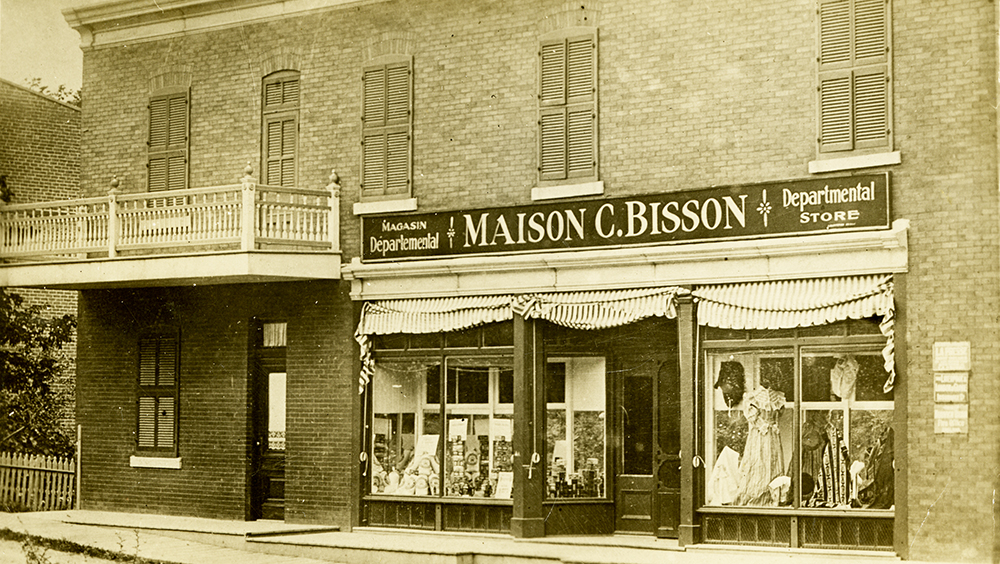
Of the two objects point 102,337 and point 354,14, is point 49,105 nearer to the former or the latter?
point 102,337

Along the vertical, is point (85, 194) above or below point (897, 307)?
above

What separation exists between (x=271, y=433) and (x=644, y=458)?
5910 millimetres

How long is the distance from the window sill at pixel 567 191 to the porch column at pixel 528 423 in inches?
63.1

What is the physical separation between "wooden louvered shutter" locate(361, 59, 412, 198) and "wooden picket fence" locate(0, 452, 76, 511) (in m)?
7.07

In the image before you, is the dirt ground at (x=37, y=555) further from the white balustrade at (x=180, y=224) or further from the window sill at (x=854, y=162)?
the window sill at (x=854, y=162)

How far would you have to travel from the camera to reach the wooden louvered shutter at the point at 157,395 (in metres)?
19.0

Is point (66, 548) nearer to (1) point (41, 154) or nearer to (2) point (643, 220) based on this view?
(2) point (643, 220)

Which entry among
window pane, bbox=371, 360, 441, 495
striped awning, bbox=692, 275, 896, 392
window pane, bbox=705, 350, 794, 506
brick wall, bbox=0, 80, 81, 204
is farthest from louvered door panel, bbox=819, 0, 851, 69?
brick wall, bbox=0, 80, 81, 204

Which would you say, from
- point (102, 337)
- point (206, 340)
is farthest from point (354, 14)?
point (102, 337)

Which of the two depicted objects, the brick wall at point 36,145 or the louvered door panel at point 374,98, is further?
the brick wall at point 36,145

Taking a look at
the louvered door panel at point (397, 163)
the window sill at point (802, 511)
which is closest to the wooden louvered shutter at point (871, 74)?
the window sill at point (802, 511)

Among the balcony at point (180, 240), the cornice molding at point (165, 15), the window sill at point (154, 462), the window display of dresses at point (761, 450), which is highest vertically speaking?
the cornice molding at point (165, 15)

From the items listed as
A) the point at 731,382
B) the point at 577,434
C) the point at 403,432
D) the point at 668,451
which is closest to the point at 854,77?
the point at 731,382

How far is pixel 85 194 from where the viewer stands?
20.0 metres
